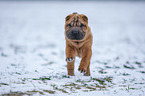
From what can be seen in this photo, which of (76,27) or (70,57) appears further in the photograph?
(70,57)

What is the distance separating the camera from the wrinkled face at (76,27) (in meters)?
3.98

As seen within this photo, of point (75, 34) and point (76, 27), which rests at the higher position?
point (76, 27)

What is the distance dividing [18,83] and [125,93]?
2.19 m

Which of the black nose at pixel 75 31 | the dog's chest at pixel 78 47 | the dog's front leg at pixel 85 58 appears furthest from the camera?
the dog's chest at pixel 78 47

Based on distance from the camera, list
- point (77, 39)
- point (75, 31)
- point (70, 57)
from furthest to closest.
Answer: point (70, 57) < point (77, 39) < point (75, 31)

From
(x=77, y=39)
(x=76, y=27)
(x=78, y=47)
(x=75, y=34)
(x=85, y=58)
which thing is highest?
(x=76, y=27)

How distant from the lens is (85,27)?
4.21 meters

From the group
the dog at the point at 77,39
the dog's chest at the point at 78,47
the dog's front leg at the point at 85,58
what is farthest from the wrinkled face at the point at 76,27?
the dog's front leg at the point at 85,58

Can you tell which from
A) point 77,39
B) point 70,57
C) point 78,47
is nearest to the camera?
point 77,39

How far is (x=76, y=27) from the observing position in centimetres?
402

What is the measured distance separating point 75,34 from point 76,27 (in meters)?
0.17

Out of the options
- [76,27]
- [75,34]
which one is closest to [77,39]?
[75,34]

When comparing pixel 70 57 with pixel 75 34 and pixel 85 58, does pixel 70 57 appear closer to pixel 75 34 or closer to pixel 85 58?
Answer: pixel 85 58

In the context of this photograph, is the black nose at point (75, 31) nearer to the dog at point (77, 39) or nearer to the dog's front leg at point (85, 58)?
the dog at point (77, 39)
